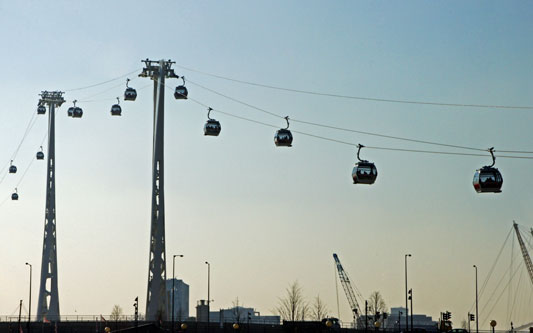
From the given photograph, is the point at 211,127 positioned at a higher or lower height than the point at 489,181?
higher

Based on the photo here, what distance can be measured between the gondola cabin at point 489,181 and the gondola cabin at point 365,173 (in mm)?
5807

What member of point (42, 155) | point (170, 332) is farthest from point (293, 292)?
point (170, 332)

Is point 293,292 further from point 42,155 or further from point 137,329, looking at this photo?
point 137,329

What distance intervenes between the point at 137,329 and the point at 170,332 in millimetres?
17376

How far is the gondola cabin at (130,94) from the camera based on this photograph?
95.4m

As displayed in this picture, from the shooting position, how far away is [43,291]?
151 meters

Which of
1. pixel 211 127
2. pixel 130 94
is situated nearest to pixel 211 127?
pixel 211 127

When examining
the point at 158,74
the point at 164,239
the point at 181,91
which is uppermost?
the point at 158,74

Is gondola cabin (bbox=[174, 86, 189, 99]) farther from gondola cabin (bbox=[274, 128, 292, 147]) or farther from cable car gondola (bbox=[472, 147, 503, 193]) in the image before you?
cable car gondola (bbox=[472, 147, 503, 193])

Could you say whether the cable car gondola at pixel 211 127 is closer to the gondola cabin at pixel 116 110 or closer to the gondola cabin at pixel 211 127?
the gondola cabin at pixel 211 127

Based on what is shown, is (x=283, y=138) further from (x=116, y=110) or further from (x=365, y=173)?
(x=116, y=110)

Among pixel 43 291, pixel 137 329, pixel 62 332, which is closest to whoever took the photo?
pixel 137 329

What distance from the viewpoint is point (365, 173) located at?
5591 cm

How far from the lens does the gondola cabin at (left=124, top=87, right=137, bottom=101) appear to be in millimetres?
95438
